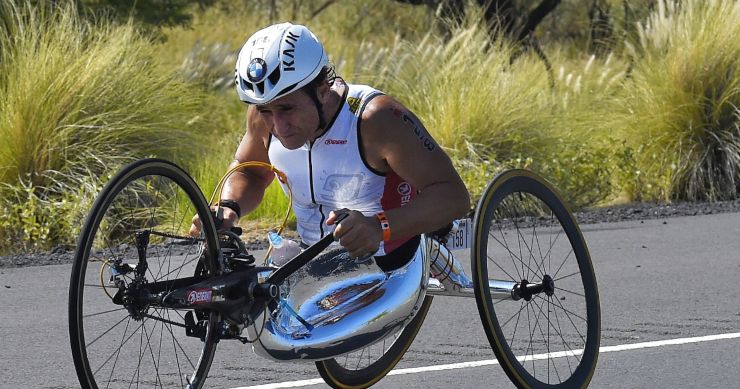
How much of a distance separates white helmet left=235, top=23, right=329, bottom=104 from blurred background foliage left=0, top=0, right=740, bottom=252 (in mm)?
6051

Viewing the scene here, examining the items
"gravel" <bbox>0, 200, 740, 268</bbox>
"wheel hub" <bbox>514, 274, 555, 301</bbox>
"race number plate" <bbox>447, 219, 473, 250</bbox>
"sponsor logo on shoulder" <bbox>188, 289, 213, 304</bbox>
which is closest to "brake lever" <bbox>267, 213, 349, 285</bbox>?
"sponsor logo on shoulder" <bbox>188, 289, 213, 304</bbox>

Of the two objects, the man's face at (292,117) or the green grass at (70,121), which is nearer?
the man's face at (292,117)

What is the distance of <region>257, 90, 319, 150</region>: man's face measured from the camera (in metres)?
4.46

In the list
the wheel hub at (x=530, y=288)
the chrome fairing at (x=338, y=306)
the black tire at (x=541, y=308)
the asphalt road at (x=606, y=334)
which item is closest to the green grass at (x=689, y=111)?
the asphalt road at (x=606, y=334)

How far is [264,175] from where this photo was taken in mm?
5094

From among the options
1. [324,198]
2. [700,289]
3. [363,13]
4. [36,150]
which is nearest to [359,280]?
[324,198]

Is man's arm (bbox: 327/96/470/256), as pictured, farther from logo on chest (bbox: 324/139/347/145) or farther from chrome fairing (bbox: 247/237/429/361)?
chrome fairing (bbox: 247/237/429/361)

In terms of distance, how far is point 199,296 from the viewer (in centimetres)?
431

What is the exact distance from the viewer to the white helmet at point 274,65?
4.32 metres

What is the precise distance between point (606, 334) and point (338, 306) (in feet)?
8.59

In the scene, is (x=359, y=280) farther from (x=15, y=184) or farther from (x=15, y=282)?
(x=15, y=184)

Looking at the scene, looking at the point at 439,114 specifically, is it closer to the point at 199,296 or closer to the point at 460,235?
the point at 460,235

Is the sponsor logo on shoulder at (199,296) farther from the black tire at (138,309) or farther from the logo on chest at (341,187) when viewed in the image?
the logo on chest at (341,187)

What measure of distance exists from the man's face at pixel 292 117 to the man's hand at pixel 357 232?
0.31 meters
